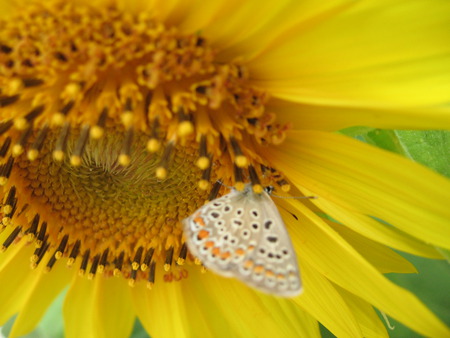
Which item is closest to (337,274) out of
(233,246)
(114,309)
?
(233,246)

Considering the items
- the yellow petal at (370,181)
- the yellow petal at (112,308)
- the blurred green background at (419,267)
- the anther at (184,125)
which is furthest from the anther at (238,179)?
the yellow petal at (112,308)

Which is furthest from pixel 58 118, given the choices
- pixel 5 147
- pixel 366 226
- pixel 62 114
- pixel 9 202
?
pixel 366 226

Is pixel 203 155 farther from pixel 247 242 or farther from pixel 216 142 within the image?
pixel 247 242

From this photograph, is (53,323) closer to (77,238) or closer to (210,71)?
(77,238)

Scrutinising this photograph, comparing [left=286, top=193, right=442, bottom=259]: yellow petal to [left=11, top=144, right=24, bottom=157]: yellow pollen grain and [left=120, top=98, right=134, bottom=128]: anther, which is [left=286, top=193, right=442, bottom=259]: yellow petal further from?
[left=11, top=144, right=24, bottom=157]: yellow pollen grain

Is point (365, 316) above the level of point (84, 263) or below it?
below

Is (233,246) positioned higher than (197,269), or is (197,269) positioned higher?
(233,246)

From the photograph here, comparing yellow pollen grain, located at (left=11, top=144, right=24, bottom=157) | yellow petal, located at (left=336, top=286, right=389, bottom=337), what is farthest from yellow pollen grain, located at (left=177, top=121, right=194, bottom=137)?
yellow petal, located at (left=336, top=286, right=389, bottom=337)
